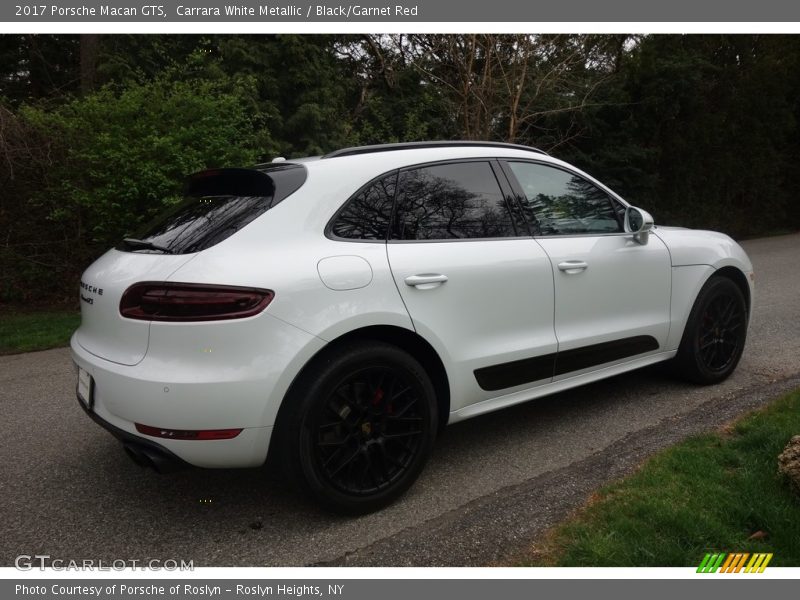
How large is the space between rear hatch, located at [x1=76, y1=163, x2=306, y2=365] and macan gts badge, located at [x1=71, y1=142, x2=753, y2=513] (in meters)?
0.01

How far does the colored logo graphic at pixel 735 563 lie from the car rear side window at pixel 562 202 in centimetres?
185

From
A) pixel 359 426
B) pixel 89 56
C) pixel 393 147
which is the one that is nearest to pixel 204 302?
pixel 359 426

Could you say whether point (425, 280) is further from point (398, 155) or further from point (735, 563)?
point (735, 563)

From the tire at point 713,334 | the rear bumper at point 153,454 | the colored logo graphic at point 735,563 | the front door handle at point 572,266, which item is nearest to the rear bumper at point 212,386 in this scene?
the rear bumper at point 153,454

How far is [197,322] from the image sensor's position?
2387mm

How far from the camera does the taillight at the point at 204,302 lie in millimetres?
2400

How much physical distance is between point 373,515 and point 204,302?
49.5 inches

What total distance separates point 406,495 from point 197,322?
4.43 ft

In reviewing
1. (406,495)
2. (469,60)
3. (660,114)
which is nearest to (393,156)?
(406,495)

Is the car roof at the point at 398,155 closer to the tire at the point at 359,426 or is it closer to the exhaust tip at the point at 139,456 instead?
the tire at the point at 359,426

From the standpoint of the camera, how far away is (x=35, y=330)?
7035mm

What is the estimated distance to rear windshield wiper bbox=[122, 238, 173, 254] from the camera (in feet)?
8.76

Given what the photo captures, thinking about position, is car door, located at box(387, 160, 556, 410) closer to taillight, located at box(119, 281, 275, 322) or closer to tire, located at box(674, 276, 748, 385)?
taillight, located at box(119, 281, 275, 322)

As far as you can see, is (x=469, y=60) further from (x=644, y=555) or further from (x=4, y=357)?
(x=644, y=555)
